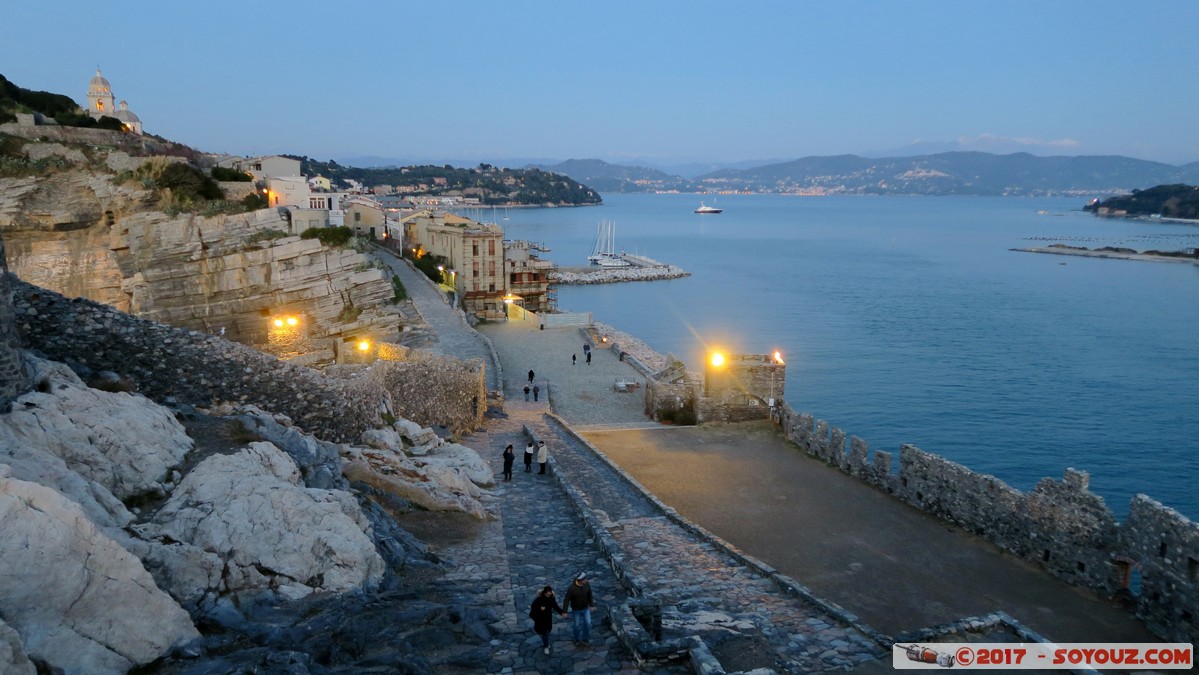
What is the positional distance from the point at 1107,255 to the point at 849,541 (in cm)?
10264

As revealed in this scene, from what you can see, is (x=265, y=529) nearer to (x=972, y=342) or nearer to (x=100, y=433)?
(x=100, y=433)

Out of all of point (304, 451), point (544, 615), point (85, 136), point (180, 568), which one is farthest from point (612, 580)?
point (85, 136)

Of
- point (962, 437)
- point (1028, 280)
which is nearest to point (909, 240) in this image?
point (1028, 280)

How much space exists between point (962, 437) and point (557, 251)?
8532 centimetres

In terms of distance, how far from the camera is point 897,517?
50.1 feet

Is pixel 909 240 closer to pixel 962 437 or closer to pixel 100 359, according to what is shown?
pixel 962 437

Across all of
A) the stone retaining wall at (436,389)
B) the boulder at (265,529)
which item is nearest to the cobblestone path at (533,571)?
the boulder at (265,529)

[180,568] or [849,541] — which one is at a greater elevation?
[180,568]

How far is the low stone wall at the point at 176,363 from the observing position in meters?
10.7

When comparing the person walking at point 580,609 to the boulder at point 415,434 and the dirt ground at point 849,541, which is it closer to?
the dirt ground at point 849,541

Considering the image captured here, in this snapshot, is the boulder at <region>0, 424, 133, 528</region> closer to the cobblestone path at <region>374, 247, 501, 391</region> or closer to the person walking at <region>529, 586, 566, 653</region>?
the person walking at <region>529, 586, 566, 653</region>

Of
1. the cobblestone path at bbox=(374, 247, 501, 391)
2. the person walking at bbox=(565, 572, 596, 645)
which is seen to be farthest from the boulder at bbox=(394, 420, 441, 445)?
the person walking at bbox=(565, 572, 596, 645)

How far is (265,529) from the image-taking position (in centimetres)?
735

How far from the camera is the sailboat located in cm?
9231
